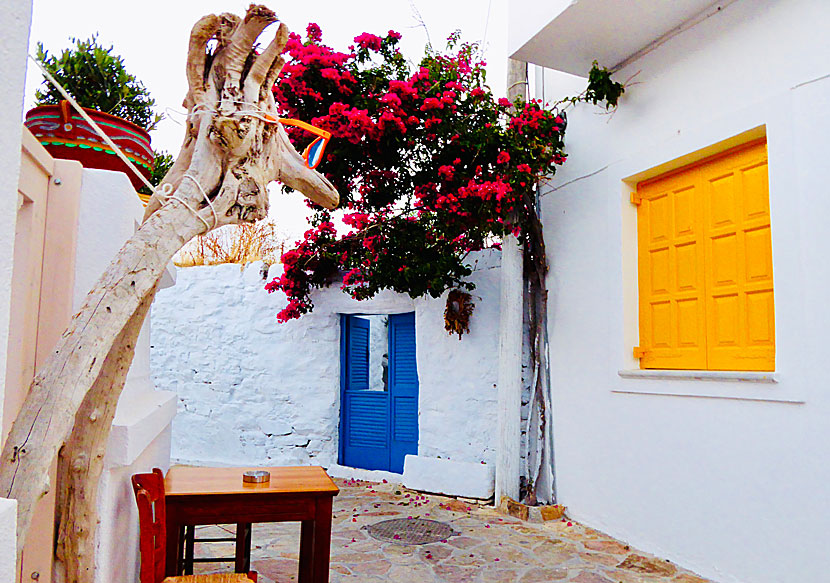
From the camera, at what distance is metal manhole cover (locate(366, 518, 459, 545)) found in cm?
512

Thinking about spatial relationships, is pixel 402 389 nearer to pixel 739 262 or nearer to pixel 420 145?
pixel 420 145

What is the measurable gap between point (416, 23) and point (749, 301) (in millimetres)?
4105

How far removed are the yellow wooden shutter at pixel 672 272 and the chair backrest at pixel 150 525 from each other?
3.57m

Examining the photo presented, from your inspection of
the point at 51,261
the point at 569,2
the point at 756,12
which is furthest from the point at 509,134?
the point at 51,261

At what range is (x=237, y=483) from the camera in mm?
3355

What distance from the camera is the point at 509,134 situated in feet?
18.4

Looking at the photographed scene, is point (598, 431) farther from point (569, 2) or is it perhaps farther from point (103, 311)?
point (103, 311)

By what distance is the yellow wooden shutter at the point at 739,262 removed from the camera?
416 centimetres

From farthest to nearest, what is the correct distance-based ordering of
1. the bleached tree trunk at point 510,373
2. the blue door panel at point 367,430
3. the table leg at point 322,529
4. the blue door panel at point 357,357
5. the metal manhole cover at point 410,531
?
the blue door panel at point 357,357 < the blue door panel at point 367,430 < the bleached tree trunk at point 510,373 < the metal manhole cover at point 410,531 < the table leg at point 322,529

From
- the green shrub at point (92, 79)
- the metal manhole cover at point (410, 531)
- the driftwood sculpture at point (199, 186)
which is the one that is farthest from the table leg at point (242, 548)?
the green shrub at point (92, 79)

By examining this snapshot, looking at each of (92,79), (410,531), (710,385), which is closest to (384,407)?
(410,531)

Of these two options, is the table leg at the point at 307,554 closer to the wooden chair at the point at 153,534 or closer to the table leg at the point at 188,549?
the wooden chair at the point at 153,534

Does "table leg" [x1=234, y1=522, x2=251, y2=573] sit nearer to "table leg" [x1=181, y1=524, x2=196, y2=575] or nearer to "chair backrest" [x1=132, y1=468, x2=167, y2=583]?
"table leg" [x1=181, y1=524, x2=196, y2=575]

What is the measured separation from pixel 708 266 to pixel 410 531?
3057mm
